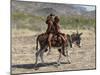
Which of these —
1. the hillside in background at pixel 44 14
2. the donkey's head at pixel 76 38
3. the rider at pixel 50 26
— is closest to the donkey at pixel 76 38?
the donkey's head at pixel 76 38

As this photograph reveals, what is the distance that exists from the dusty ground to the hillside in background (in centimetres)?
10

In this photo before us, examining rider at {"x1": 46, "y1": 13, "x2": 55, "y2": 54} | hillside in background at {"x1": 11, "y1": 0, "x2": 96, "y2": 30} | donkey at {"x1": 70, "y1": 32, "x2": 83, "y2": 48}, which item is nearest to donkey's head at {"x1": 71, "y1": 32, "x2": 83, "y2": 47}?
donkey at {"x1": 70, "y1": 32, "x2": 83, "y2": 48}

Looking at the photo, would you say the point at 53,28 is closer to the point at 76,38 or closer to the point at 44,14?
the point at 44,14

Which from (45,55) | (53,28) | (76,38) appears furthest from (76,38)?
(45,55)

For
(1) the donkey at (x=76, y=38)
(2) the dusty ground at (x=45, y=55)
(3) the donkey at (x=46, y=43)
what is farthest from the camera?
(1) the donkey at (x=76, y=38)

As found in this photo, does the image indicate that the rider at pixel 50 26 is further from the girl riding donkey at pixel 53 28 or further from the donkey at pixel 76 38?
the donkey at pixel 76 38

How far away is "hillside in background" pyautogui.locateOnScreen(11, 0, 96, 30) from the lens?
8.52 feet

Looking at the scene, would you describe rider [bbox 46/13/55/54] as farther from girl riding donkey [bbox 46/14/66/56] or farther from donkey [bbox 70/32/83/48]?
donkey [bbox 70/32/83/48]

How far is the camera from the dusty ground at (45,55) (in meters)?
2.58

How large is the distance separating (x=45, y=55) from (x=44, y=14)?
501mm

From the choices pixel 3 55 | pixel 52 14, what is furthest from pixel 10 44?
pixel 52 14

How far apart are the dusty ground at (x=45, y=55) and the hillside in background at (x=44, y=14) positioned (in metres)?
0.10

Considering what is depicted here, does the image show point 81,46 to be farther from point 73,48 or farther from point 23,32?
point 23,32

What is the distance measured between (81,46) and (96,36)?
10.6 inches
